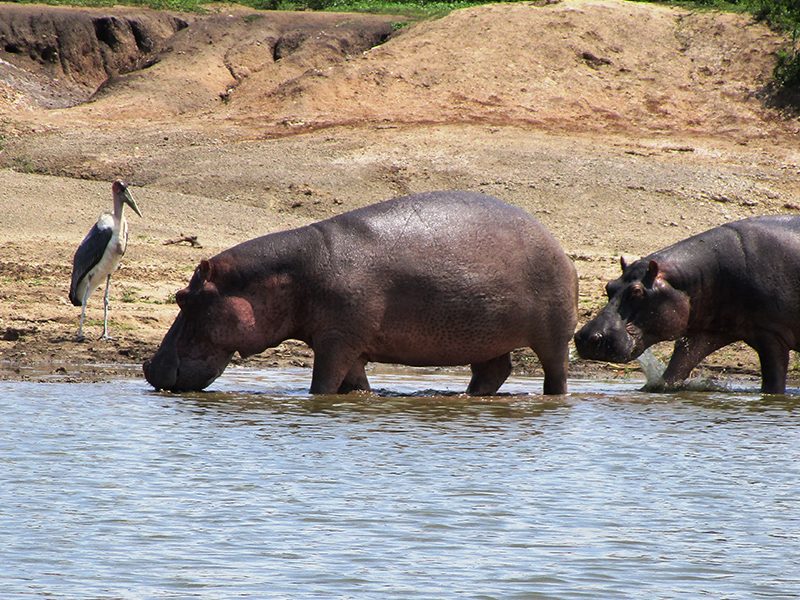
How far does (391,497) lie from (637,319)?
12.3 feet

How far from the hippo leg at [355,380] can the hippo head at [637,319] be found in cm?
148

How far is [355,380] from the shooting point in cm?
770

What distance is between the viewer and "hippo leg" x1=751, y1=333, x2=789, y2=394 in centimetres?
830

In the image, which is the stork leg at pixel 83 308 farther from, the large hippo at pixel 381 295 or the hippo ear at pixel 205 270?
the hippo ear at pixel 205 270

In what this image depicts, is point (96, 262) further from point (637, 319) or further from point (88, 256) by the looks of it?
point (637, 319)

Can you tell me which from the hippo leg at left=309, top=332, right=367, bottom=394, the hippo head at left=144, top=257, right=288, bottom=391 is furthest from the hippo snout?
the hippo head at left=144, top=257, right=288, bottom=391

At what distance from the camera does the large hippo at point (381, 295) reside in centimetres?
735

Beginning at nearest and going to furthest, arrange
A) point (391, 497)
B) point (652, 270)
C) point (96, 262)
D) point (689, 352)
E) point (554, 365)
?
point (391, 497), point (554, 365), point (652, 270), point (689, 352), point (96, 262)

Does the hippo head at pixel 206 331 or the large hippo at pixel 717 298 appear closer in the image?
the hippo head at pixel 206 331

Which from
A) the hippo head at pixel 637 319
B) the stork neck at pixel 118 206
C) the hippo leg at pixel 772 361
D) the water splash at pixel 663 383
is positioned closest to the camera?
the hippo head at pixel 637 319

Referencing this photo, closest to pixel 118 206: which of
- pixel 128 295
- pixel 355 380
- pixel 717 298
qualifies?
pixel 128 295

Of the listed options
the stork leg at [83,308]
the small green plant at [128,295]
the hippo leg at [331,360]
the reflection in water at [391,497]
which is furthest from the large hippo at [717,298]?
the small green plant at [128,295]

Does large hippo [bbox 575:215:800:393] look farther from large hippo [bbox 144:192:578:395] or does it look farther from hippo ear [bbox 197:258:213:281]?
hippo ear [bbox 197:258:213:281]

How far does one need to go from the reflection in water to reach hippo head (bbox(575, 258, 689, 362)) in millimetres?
494
